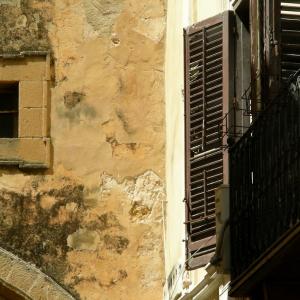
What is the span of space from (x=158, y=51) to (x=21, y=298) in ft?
7.29

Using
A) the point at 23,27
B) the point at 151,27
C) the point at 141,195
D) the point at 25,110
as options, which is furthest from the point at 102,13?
the point at 141,195

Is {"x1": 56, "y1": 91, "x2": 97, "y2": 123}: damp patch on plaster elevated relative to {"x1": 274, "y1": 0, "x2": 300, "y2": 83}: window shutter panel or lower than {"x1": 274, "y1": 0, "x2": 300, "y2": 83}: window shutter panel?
lower

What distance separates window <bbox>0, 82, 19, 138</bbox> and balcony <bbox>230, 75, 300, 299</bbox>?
418 centimetres

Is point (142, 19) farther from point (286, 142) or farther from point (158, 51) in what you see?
point (286, 142)

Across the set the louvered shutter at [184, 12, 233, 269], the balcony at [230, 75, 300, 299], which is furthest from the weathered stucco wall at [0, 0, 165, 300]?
the balcony at [230, 75, 300, 299]

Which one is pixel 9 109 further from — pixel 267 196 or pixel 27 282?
pixel 267 196

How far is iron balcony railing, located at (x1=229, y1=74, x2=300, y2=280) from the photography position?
830 centimetres

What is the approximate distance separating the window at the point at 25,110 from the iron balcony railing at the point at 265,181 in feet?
12.8

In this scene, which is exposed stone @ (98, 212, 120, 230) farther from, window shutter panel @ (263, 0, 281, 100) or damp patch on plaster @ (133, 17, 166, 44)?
window shutter panel @ (263, 0, 281, 100)

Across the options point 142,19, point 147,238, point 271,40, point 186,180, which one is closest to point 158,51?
point 142,19

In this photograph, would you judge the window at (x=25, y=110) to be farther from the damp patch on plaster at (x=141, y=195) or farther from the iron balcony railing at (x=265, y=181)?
the iron balcony railing at (x=265, y=181)

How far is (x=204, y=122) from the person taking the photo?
10508 millimetres

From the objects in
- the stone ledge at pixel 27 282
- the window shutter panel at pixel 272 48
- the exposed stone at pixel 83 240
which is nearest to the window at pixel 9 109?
the exposed stone at pixel 83 240

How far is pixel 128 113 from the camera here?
1332 cm
